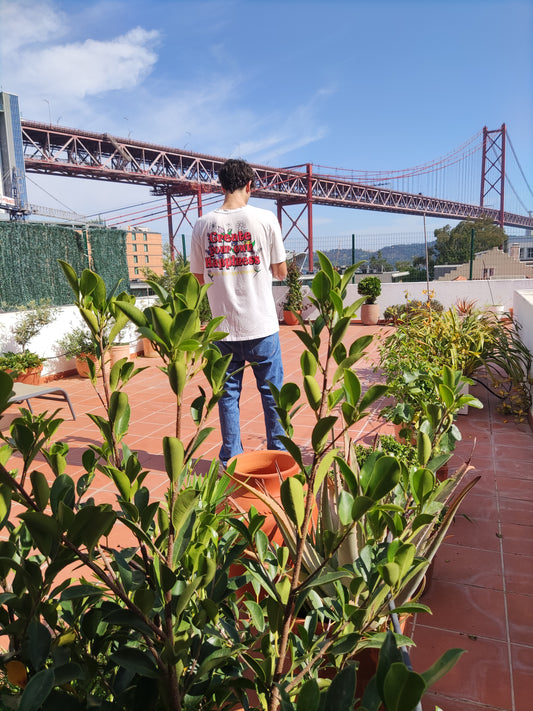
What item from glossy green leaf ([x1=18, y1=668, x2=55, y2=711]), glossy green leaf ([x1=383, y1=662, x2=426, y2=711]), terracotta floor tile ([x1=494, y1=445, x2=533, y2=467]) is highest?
glossy green leaf ([x1=383, y1=662, x2=426, y2=711])

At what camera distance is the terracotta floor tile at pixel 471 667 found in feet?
4.53

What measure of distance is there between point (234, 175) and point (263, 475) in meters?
1.67

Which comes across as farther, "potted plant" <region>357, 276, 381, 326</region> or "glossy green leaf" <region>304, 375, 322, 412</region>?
"potted plant" <region>357, 276, 381, 326</region>

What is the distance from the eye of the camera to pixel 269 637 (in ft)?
2.32

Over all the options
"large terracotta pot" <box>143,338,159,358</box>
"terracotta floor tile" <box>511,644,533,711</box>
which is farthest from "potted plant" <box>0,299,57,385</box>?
"terracotta floor tile" <box>511,644,533,711</box>

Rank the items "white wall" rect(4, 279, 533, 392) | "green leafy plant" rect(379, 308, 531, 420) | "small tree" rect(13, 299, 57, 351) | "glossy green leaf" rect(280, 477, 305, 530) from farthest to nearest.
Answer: "small tree" rect(13, 299, 57, 351)
"white wall" rect(4, 279, 533, 392)
"green leafy plant" rect(379, 308, 531, 420)
"glossy green leaf" rect(280, 477, 305, 530)

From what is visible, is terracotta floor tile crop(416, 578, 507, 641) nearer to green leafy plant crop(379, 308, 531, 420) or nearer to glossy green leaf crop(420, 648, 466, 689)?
glossy green leaf crop(420, 648, 466, 689)

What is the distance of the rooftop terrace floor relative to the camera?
4.69 feet

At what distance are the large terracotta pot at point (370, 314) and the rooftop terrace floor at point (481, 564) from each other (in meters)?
5.94

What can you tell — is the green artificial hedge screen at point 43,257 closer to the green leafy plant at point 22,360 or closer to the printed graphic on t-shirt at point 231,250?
the green leafy plant at point 22,360

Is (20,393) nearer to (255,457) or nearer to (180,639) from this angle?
(255,457)

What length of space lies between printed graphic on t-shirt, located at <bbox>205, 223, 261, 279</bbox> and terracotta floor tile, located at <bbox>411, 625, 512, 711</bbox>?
1.83 metres

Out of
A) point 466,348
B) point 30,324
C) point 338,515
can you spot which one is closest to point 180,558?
point 338,515

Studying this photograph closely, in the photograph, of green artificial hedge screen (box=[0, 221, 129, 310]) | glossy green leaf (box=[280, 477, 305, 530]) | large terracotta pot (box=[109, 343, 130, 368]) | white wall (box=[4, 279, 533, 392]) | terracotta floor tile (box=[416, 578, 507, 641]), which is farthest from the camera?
green artificial hedge screen (box=[0, 221, 129, 310])
